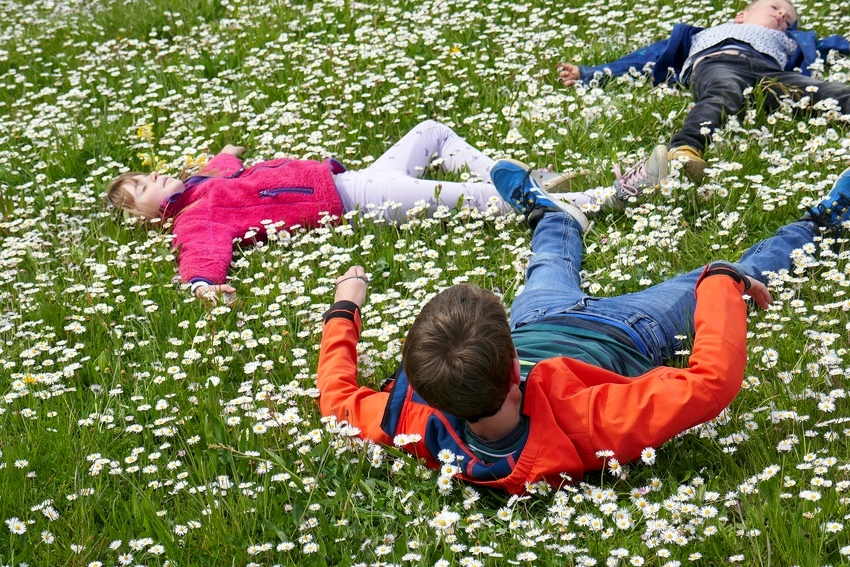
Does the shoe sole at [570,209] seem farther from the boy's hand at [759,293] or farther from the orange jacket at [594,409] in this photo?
the orange jacket at [594,409]

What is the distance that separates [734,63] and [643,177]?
1673mm

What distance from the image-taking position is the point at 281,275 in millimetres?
5223

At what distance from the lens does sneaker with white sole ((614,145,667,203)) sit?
518 cm

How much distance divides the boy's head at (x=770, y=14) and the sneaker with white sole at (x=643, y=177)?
7.12ft

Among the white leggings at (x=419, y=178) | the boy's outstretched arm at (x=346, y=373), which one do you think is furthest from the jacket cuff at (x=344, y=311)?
the white leggings at (x=419, y=178)

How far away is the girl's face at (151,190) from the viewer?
603 cm

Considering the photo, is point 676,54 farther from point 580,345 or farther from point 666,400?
point 666,400

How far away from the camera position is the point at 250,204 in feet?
19.3

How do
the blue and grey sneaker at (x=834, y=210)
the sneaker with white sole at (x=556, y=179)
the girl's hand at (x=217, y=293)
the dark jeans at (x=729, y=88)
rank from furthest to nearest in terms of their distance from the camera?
the dark jeans at (x=729, y=88) → the sneaker with white sole at (x=556, y=179) → the girl's hand at (x=217, y=293) → the blue and grey sneaker at (x=834, y=210)

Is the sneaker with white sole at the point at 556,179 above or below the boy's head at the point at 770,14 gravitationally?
below

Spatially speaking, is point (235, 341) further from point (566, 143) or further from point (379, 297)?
point (566, 143)

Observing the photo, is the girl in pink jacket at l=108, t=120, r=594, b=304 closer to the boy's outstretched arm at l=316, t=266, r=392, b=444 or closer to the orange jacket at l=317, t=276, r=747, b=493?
the boy's outstretched arm at l=316, t=266, r=392, b=444

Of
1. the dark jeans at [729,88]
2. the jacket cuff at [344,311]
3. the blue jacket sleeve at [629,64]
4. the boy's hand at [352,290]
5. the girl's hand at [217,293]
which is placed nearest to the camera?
the jacket cuff at [344,311]

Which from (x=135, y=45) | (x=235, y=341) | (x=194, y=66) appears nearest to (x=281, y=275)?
(x=235, y=341)
